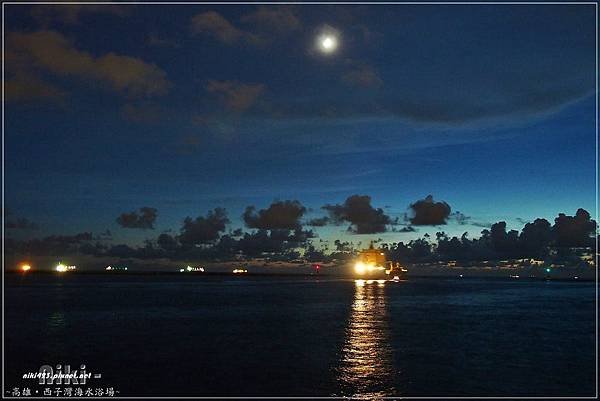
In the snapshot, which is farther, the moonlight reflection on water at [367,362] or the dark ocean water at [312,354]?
the dark ocean water at [312,354]

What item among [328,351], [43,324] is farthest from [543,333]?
[43,324]

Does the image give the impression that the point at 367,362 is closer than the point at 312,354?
Yes

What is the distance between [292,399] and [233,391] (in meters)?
5.52

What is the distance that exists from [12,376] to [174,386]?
601 inches

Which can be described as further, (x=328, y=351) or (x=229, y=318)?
(x=229, y=318)

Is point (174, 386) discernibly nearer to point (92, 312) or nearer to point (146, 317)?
point (146, 317)

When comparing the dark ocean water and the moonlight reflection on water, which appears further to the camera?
the dark ocean water

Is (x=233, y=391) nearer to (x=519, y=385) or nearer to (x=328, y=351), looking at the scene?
(x=328, y=351)

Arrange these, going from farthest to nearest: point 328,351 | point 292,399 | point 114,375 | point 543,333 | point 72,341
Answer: point 543,333 → point 72,341 → point 328,351 → point 114,375 → point 292,399

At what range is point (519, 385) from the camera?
145 feet

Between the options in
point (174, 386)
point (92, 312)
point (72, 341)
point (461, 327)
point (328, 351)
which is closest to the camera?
point (174, 386)

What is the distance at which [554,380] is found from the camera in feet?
153

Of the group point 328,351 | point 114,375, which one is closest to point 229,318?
point 328,351

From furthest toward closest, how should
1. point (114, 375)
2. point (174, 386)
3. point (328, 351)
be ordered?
point (328, 351) < point (114, 375) < point (174, 386)
